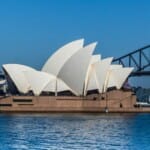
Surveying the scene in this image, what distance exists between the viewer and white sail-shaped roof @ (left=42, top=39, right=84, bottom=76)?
257ft

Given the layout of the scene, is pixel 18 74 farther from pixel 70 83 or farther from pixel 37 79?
pixel 70 83

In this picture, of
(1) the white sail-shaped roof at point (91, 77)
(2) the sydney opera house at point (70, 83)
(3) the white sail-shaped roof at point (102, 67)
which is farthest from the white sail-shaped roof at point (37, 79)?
(3) the white sail-shaped roof at point (102, 67)

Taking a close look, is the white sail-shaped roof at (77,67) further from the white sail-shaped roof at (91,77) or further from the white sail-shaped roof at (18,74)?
the white sail-shaped roof at (18,74)

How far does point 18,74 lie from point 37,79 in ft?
7.30

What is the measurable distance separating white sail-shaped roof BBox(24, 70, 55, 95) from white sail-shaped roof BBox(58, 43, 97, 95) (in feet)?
5.15

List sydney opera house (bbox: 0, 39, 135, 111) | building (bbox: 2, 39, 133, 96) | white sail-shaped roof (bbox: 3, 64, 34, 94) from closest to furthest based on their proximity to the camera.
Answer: building (bbox: 2, 39, 133, 96), sydney opera house (bbox: 0, 39, 135, 111), white sail-shaped roof (bbox: 3, 64, 34, 94)

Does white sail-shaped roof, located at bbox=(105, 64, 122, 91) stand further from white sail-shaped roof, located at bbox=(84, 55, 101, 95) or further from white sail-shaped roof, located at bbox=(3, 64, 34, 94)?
white sail-shaped roof, located at bbox=(3, 64, 34, 94)

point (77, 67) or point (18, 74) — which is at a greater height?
point (77, 67)

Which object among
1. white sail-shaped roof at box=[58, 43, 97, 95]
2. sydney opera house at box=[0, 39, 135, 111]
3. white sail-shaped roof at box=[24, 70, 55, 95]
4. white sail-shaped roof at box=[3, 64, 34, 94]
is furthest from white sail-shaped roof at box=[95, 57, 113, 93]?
white sail-shaped roof at box=[3, 64, 34, 94]

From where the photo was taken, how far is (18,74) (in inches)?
3246

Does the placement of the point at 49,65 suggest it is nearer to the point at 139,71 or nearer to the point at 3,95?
the point at 3,95

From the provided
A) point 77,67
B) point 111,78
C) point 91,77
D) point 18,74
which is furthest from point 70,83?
point 18,74

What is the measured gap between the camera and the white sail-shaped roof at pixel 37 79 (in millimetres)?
82125

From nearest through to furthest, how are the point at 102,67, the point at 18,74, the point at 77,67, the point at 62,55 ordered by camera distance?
the point at 77,67, the point at 62,55, the point at 102,67, the point at 18,74
